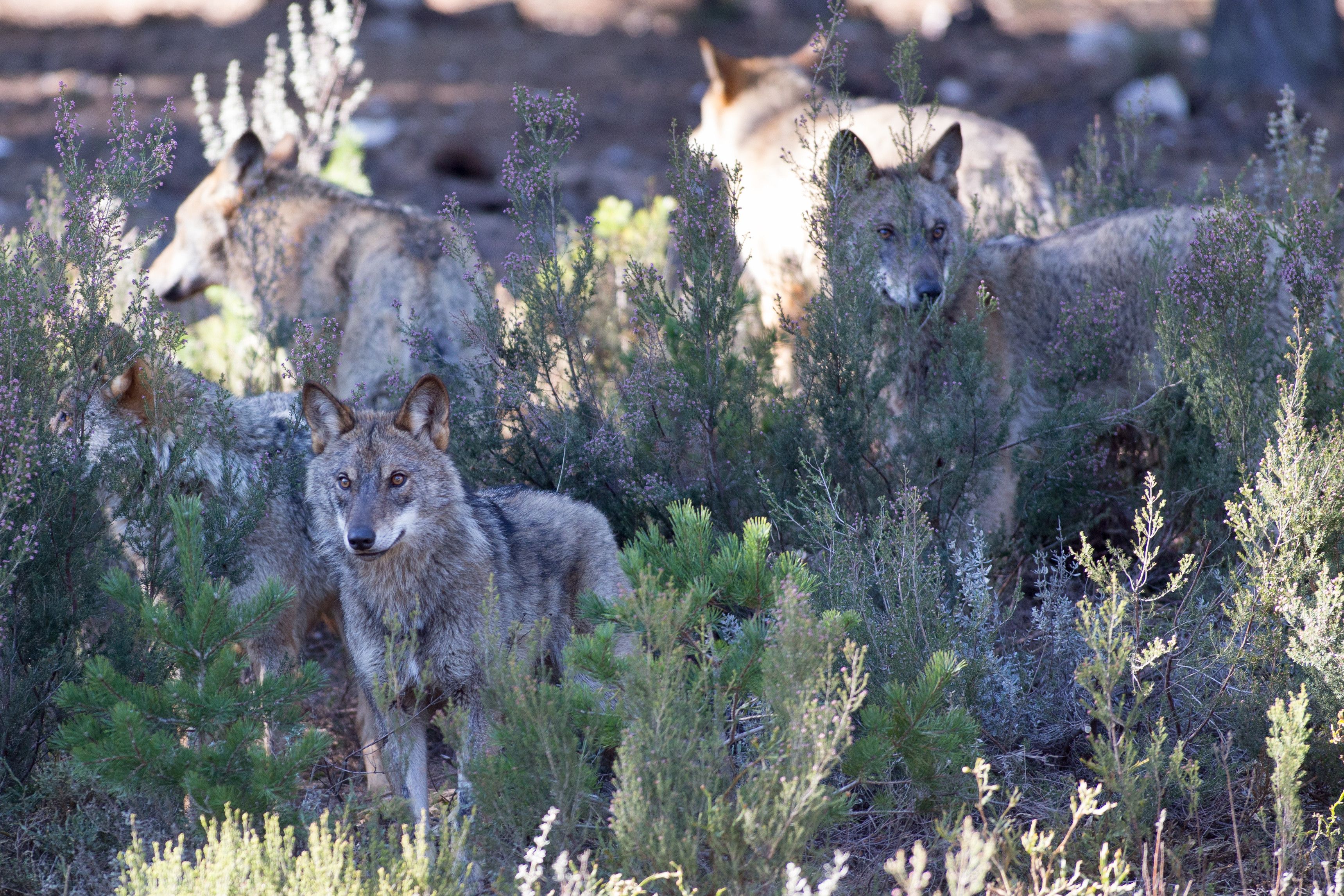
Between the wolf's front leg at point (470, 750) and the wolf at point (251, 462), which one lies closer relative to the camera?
the wolf's front leg at point (470, 750)

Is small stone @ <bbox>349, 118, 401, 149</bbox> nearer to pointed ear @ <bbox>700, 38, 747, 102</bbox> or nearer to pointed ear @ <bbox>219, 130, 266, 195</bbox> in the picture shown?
pointed ear @ <bbox>700, 38, 747, 102</bbox>

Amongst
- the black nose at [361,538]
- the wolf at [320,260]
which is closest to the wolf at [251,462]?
the black nose at [361,538]

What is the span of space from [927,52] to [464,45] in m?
7.35

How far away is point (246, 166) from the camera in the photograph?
8.09 metres

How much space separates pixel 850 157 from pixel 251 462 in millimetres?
3293

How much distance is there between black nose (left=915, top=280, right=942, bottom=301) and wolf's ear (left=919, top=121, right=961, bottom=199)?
2.82ft

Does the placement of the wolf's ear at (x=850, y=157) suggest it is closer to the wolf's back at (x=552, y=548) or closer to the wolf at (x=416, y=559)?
the wolf's back at (x=552, y=548)

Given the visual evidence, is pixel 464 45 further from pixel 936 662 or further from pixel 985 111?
pixel 936 662

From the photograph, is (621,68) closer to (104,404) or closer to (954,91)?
(954,91)

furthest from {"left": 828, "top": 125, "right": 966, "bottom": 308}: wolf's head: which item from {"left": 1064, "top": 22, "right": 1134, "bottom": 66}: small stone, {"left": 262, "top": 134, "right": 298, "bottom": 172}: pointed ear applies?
{"left": 1064, "top": 22, "right": 1134, "bottom": 66}: small stone

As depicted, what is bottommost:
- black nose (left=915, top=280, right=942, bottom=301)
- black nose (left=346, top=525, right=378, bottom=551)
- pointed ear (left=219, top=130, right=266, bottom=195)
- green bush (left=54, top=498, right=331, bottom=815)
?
green bush (left=54, top=498, right=331, bottom=815)

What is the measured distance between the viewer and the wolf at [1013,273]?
627 cm

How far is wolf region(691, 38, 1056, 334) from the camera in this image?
812 centimetres

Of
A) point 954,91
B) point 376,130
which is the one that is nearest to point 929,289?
point 376,130
